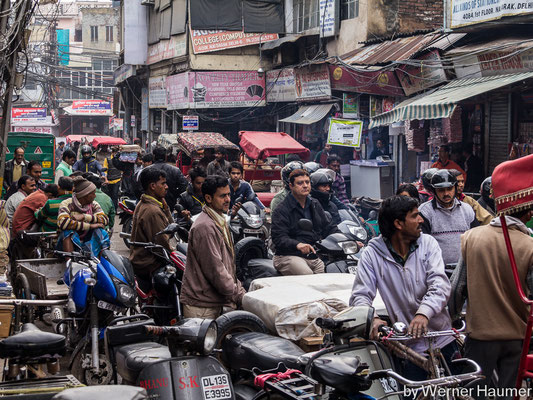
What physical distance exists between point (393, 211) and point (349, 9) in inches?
679

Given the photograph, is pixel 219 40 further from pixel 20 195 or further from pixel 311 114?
pixel 20 195

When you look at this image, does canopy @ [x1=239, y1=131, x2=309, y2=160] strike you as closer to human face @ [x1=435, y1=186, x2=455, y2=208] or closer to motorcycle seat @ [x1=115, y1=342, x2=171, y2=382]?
human face @ [x1=435, y1=186, x2=455, y2=208]

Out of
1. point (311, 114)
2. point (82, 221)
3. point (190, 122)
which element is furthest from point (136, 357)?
point (190, 122)

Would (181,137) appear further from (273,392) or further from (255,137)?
(273,392)

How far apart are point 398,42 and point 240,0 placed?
869 centimetres

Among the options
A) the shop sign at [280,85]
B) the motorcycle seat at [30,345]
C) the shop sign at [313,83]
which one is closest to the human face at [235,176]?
the motorcycle seat at [30,345]

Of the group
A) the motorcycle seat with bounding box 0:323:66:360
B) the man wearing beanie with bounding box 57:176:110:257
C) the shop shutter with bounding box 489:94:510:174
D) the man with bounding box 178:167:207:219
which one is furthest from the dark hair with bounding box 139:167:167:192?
the shop shutter with bounding box 489:94:510:174

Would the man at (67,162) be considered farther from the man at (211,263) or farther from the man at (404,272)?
the man at (404,272)

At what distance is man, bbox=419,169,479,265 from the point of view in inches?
245

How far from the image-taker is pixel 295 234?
717 cm

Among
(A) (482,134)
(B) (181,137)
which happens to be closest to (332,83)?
(B) (181,137)

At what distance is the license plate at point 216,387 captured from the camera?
399cm

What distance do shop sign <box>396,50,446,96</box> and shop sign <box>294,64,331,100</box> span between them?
3.95 meters

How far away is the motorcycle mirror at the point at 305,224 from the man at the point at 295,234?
0.08 meters
